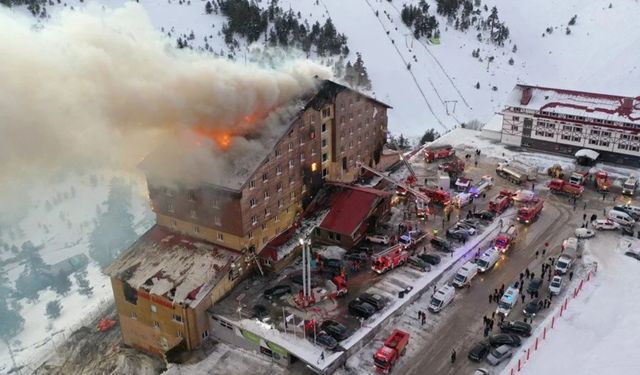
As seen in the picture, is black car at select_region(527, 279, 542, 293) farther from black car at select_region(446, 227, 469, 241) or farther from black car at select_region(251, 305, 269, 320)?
black car at select_region(251, 305, 269, 320)

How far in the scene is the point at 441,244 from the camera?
5247 cm

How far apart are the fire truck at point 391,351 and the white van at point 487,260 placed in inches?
457

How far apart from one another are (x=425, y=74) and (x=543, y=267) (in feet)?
255

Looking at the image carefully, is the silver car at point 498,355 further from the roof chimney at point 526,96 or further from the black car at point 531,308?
the roof chimney at point 526,96

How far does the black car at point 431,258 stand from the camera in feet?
164

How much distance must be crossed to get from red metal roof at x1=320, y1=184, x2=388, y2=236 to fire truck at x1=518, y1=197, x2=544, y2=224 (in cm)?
1365

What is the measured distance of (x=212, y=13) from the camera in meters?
133

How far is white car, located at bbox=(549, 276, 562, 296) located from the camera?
1815 inches

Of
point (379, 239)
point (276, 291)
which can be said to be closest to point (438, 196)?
point (379, 239)

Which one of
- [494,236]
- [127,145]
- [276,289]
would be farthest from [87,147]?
[494,236]

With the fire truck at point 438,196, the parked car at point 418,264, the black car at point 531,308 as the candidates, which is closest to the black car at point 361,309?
the parked car at point 418,264

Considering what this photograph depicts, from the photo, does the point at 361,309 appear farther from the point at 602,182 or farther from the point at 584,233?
the point at 602,182

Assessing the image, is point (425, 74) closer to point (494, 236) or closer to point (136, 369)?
point (494, 236)

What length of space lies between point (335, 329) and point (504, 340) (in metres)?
11.8
